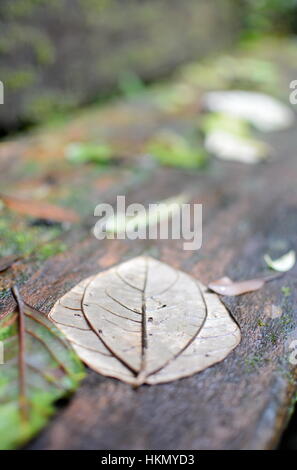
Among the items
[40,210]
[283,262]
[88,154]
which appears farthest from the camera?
[88,154]

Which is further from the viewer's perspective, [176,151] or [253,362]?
[176,151]

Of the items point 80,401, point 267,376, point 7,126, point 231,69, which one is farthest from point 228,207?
point 231,69

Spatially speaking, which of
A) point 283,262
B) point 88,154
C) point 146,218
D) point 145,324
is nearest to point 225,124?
point 88,154

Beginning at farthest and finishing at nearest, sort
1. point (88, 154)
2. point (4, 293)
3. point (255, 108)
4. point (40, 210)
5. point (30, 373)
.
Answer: point (255, 108)
point (88, 154)
point (40, 210)
point (4, 293)
point (30, 373)

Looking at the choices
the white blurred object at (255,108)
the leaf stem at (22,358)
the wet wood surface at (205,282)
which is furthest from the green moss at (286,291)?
the white blurred object at (255,108)

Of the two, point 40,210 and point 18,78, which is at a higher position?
point 18,78

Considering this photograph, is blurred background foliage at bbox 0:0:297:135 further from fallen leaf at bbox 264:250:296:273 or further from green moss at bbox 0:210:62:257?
fallen leaf at bbox 264:250:296:273

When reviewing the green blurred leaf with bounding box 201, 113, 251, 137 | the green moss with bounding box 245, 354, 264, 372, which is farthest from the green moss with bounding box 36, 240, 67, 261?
the green blurred leaf with bounding box 201, 113, 251, 137

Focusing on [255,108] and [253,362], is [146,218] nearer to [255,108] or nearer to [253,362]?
[253,362]

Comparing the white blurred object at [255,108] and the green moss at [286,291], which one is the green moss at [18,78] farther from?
the green moss at [286,291]
